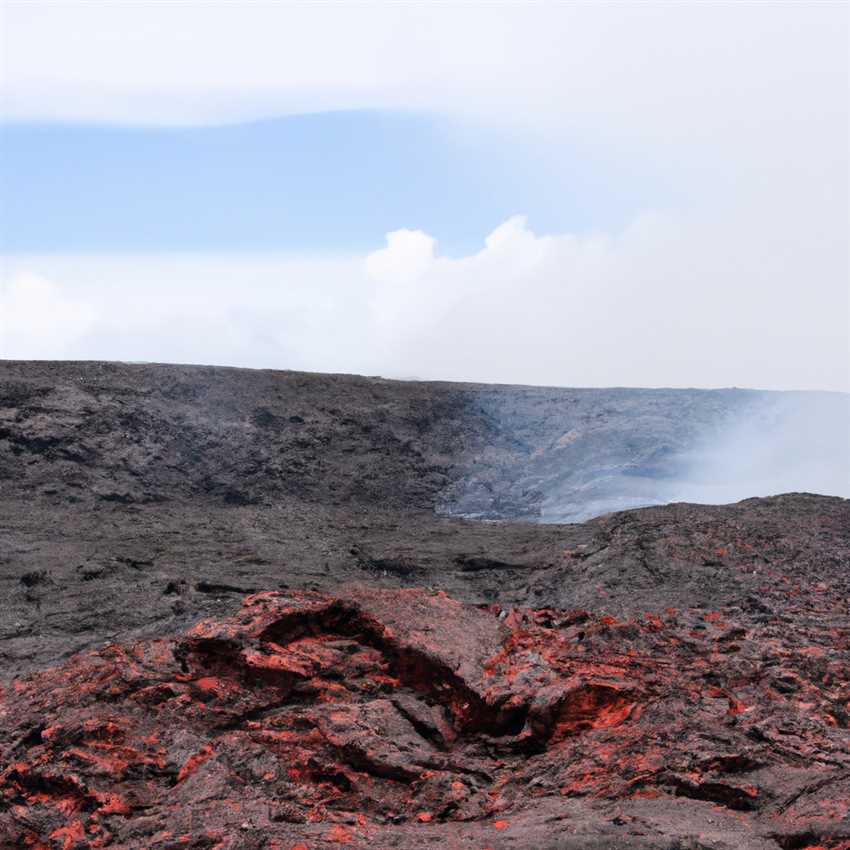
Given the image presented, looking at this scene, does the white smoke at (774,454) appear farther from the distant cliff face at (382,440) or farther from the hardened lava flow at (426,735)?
the hardened lava flow at (426,735)

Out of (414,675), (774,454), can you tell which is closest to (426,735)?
(414,675)

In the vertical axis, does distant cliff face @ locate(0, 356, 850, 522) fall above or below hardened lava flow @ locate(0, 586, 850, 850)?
above

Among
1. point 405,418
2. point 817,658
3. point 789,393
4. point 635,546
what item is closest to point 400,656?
point 817,658

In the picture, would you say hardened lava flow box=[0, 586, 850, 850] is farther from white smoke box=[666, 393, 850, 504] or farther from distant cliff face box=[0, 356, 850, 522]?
white smoke box=[666, 393, 850, 504]

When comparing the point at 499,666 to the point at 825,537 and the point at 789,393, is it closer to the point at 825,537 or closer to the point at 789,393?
the point at 825,537

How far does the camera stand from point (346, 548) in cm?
1182

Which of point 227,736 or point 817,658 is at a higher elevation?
point 817,658

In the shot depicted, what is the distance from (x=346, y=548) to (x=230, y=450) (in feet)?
15.5

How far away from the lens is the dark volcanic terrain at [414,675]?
234 inches

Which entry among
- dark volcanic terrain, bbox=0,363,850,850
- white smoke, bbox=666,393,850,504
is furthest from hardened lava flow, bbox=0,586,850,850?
white smoke, bbox=666,393,850,504

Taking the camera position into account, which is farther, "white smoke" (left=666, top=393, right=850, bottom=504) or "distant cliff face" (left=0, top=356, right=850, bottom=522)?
"white smoke" (left=666, top=393, right=850, bottom=504)

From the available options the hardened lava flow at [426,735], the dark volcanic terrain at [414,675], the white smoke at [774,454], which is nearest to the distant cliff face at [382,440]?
the white smoke at [774,454]

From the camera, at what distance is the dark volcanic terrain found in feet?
19.5

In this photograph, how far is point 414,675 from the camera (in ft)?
24.6
